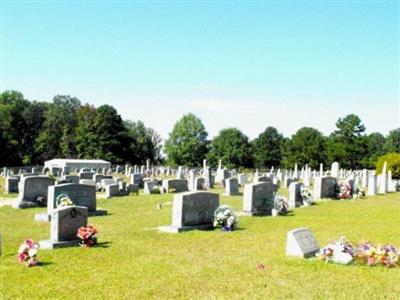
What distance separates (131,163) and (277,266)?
7728cm

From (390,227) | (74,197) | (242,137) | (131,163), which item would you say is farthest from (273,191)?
(242,137)

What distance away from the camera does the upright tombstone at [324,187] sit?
28.0 meters

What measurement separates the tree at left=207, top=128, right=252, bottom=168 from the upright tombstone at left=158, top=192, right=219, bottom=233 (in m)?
77.4

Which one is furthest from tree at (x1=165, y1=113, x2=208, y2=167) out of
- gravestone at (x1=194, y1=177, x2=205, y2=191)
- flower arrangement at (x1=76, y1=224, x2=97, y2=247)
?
flower arrangement at (x1=76, y1=224, x2=97, y2=247)

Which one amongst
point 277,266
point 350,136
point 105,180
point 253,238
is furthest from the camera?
point 350,136

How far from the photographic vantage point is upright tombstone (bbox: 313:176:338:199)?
28.0m

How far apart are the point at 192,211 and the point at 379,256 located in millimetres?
7241

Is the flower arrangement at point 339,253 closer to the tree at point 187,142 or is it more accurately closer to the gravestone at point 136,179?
the gravestone at point 136,179

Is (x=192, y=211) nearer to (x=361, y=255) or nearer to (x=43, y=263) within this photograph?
(x=43, y=263)

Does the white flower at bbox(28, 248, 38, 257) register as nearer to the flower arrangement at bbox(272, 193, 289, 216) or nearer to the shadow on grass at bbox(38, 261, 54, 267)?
the shadow on grass at bbox(38, 261, 54, 267)

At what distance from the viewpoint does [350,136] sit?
85375 millimetres

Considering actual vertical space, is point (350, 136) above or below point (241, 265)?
above

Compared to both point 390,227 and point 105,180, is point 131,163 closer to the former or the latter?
point 105,180

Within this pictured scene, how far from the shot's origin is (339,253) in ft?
38.1
